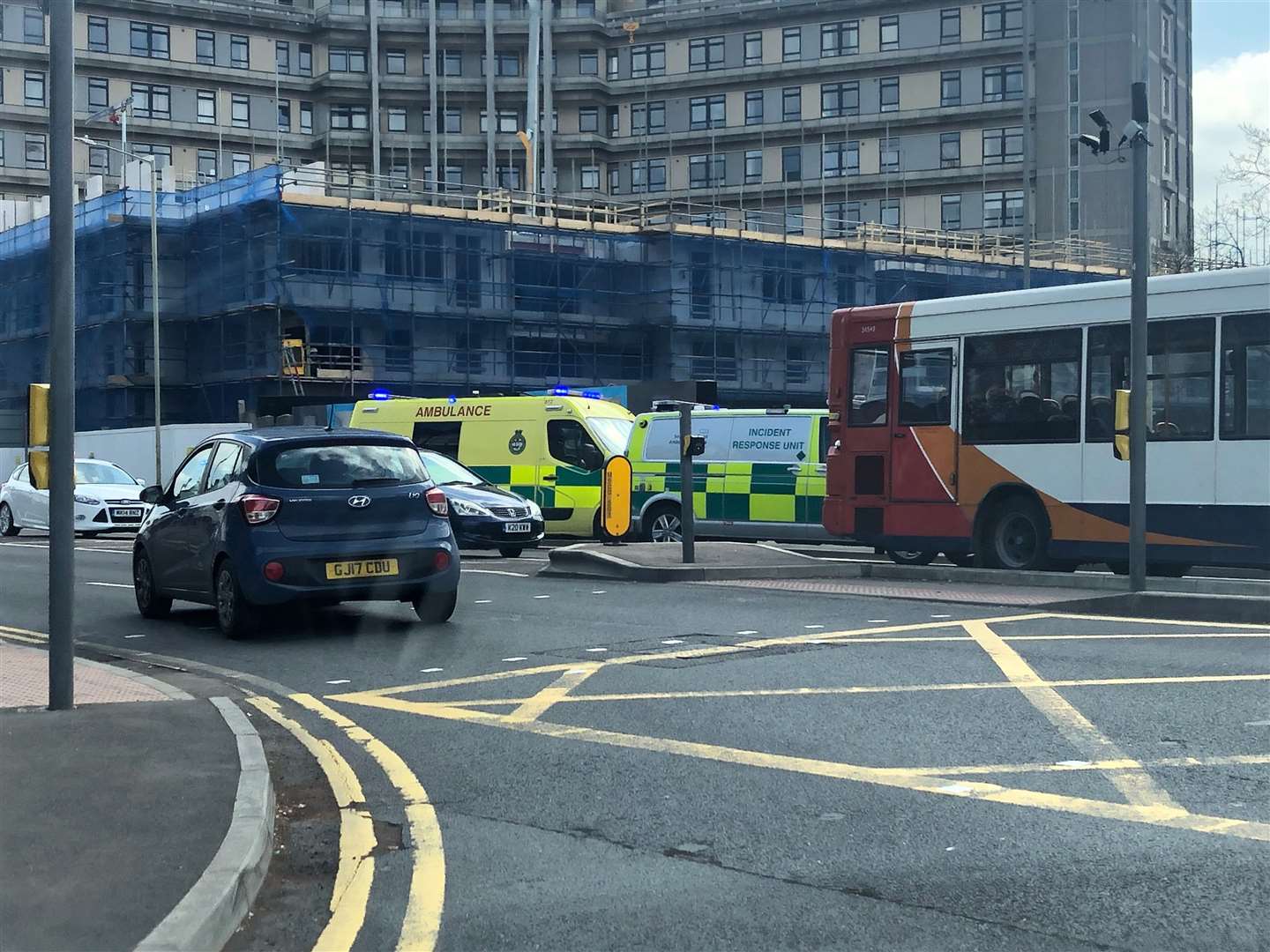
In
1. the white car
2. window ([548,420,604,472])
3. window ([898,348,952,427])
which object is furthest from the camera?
the white car

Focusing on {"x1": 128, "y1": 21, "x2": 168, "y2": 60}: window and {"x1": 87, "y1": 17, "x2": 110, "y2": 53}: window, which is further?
{"x1": 128, "y1": 21, "x2": 168, "y2": 60}: window

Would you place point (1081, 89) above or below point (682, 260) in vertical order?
above

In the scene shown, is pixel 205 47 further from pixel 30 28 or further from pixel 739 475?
pixel 739 475

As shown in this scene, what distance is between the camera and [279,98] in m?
78.9

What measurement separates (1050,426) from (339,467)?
789cm

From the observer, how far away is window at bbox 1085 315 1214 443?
14914mm

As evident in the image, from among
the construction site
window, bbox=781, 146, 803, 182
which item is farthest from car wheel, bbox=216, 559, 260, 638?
window, bbox=781, 146, 803, 182

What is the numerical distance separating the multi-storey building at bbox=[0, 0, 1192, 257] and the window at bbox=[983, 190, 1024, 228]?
0.09 metres

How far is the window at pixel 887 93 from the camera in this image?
76.6 metres

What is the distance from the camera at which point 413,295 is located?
178 ft

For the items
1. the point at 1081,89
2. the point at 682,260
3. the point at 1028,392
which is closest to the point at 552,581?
the point at 1028,392

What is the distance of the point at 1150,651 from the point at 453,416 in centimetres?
1727

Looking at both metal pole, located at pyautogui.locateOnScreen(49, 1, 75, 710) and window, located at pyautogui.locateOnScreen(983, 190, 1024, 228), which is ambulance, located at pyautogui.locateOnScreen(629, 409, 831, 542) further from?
window, located at pyautogui.locateOnScreen(983, 190, 1024, 228)

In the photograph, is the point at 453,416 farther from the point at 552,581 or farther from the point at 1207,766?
the point at 1207,766
